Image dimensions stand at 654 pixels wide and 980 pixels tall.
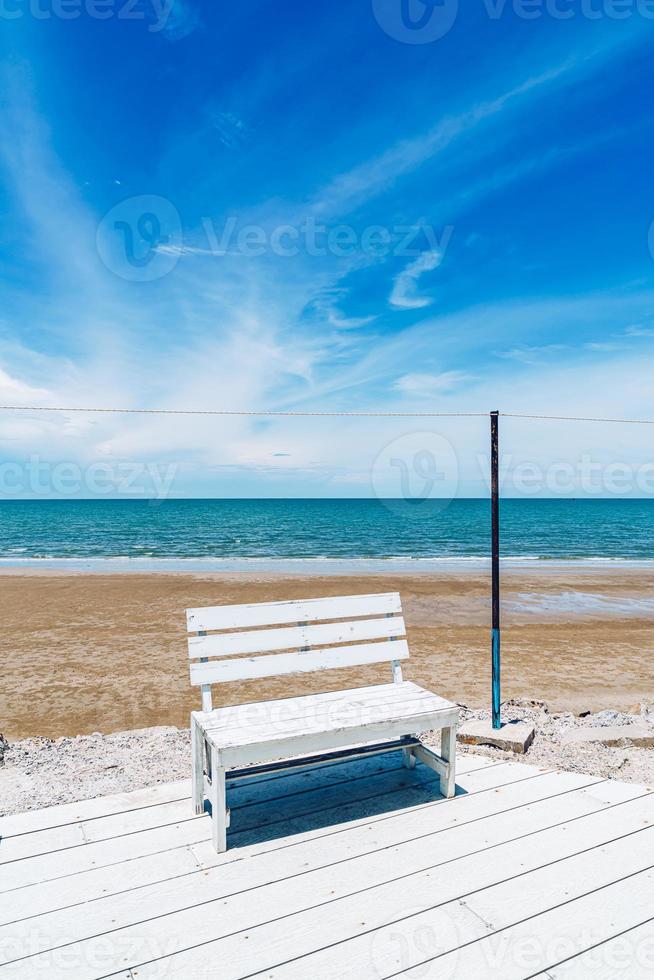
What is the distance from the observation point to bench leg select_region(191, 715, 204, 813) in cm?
319

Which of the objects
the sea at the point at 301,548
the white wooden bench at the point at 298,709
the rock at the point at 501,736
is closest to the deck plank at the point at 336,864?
the white wooden bench at the point at 298,709

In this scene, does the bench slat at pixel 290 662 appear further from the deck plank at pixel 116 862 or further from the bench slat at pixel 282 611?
the deck plank at pixel 116 862

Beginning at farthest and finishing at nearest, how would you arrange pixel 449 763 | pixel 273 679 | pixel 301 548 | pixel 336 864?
pixel 301 548 → pixel 273 679 → pixel 449 763 → pixel 336 864

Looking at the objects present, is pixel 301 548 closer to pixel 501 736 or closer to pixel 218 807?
pixel 501 736

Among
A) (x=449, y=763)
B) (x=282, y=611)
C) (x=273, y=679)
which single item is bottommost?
(x=273, y=679)

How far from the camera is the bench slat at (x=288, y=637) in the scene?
3.50 m

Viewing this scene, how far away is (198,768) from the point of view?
320 cm

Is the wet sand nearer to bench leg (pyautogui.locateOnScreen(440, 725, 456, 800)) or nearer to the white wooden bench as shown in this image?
the white wooden bench

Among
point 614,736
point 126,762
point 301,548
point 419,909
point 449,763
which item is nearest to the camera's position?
point 419,909

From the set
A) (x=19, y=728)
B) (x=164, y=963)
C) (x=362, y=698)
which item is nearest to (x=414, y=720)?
(x=362, y=698)

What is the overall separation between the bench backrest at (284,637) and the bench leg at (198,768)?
19cm

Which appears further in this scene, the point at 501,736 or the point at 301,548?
the point at 301,548

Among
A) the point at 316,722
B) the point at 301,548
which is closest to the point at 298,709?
the point at 316,722

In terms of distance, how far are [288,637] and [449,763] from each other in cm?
119
